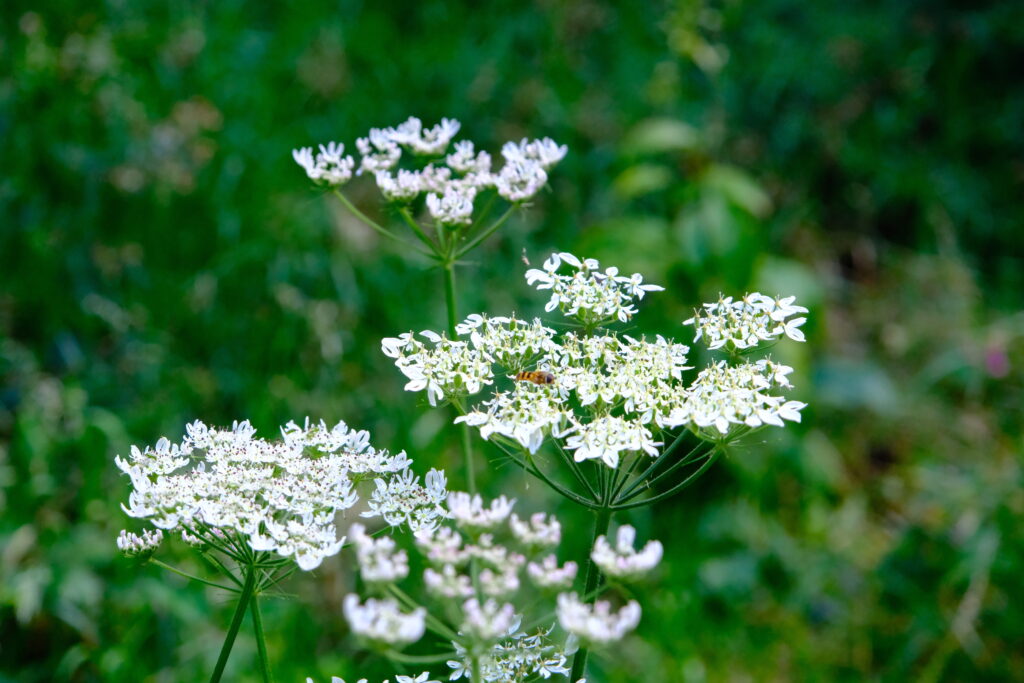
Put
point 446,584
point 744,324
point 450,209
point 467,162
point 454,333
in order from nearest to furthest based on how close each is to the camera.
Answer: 1. point 446,584
2. point 744,324
3. point 454,333
4. point 450,209
5. point 467,162

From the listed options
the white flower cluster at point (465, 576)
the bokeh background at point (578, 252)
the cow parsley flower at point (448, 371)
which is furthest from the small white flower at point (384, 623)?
the bokeh background at point (578, 252)

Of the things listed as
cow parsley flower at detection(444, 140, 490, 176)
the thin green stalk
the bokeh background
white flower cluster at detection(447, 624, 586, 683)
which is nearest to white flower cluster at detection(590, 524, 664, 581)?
white flower cluster at detection(447, 624, 586, 683)

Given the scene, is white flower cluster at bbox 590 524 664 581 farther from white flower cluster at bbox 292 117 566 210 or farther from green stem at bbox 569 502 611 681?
white flower cluster at bbox 292 117 566 210

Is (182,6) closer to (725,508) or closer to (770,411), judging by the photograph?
(725,508)

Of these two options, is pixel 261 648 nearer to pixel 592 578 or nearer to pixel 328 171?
pixel 592 578

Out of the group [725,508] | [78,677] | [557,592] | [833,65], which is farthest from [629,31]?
[557,592]

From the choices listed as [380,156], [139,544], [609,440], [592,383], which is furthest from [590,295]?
[139,544]
